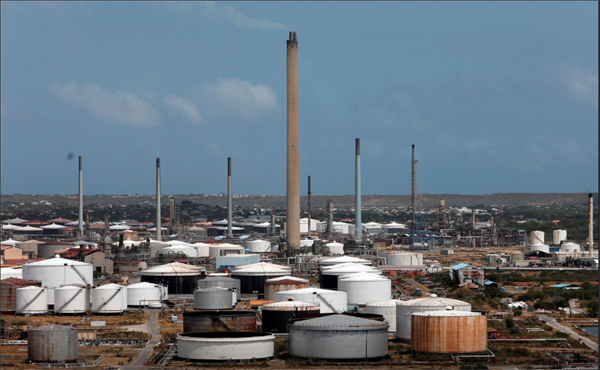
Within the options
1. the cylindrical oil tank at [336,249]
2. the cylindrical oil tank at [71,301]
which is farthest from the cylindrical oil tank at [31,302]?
the cylindrical oil tank at [336,249]

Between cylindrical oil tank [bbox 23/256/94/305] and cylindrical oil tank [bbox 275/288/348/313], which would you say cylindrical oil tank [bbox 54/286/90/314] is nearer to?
cylindrical oil tank [bbox 23/256/94/305]

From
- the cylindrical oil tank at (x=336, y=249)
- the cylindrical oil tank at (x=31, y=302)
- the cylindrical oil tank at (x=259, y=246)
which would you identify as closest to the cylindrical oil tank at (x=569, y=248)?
the cylindrical oil tank at (x=336, y=249)

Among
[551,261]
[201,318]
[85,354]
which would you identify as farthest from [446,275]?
[85,354]

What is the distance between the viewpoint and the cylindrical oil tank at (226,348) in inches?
2350

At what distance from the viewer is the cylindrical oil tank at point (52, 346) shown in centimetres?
5969

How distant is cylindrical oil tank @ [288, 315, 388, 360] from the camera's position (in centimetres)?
6031

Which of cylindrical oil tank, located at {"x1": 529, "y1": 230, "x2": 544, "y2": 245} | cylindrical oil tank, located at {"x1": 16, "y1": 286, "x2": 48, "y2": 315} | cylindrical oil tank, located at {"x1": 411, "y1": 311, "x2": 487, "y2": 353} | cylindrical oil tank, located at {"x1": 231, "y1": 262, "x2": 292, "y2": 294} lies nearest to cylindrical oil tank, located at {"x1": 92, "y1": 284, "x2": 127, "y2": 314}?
cylindrical oil tank, located at {"x1": 16, "y1": 286, "x2": 48, "y2": 315}

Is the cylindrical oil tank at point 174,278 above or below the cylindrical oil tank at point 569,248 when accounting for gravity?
below

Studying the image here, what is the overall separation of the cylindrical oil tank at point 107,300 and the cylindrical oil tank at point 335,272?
20605 mm

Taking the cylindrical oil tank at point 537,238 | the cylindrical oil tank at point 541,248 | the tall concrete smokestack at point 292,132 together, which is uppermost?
the tall concrete smokestack at point 292,132

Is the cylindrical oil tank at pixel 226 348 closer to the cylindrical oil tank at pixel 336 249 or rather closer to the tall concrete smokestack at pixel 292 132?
the tall concrete smokestack at pixel 292 132

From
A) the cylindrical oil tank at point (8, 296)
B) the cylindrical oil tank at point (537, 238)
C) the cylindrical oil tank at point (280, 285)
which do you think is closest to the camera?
the cylindrical oil tank at point (8, 296)

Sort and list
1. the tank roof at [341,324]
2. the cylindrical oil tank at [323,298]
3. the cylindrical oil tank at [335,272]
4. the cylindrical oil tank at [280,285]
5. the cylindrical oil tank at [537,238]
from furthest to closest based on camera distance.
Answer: the cylindrical oil tank at [537,238] → the cylindrical oil tank at [335,272] → the cylindrical oil tank at [280,285] → the cylindrical oil tank at [323,298] → the tank roof at [341,324]

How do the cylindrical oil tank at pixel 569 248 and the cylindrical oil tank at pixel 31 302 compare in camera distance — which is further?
the cylindrical oil tank at pixel 569 248
